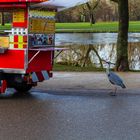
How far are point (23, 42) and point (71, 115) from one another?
2.50 metres

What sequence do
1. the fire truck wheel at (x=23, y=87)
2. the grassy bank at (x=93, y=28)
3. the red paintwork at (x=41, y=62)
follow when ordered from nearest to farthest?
the red paintwork at (x=41, y=62) → the fire truck wheel at (x=23, y=87) → the grassy bank at (x=93, y=28)

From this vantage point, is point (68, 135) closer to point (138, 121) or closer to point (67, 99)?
point (138, 121)

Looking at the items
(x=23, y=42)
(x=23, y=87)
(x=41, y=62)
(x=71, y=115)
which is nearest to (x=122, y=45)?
(x=23, y=87)

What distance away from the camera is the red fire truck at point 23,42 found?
1109cm

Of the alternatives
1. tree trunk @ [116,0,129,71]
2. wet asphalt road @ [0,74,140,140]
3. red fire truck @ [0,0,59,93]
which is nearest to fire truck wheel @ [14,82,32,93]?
wet asphalt road @ [0,74,140,140]

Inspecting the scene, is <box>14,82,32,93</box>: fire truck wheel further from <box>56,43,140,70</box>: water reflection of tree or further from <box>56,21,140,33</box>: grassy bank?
<box>56,21,140,33</box>: grassy bank

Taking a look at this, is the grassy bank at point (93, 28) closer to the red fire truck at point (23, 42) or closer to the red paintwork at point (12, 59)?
the red fire truck at point (23, 42)

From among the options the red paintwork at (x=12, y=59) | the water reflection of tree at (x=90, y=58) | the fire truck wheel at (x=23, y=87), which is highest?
the red paintwork at (x=12, y=59)

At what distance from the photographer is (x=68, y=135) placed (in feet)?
25.8

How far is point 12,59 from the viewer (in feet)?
37.0

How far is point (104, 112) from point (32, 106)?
1590mm

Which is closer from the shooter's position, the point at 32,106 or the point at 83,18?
the point at 32,106

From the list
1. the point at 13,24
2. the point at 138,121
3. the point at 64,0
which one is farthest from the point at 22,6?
the point at 138,121

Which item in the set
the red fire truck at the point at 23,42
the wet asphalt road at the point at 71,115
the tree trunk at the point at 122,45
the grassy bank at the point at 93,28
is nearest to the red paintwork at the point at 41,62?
the red fire truck at the point at 23,42
